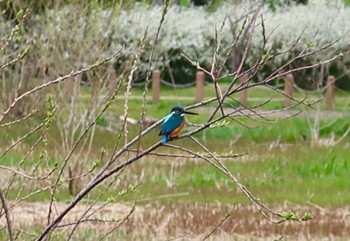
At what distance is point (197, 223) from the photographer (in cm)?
990

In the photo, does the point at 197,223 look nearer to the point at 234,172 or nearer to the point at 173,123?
the point at 234,172

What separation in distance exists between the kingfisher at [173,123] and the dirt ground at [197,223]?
16.4 ft

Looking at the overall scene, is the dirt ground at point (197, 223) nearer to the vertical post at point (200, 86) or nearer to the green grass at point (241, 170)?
the green grass at point (241, 170)

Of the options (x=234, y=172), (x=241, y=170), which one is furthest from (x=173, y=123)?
(x=241, y=170)

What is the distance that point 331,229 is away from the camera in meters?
9.88

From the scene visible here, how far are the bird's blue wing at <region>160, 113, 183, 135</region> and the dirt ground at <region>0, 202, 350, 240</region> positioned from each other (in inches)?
196

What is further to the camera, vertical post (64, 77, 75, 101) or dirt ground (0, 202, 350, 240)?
vertical post (64, 77, 75, 101)

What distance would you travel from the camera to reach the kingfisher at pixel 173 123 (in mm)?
3871

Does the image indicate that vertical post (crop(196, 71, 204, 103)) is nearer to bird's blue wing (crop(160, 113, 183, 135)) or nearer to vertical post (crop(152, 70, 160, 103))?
vertical post (crop(152, 70, 160, 103))

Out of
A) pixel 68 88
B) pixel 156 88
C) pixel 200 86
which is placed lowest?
pixel 156 88

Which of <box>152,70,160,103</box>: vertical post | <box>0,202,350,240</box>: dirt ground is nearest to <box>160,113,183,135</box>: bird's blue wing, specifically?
<box>0,202,350,240</box>: dirt ground

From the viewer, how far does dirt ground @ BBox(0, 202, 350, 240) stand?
31.1 feet

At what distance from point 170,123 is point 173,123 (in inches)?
0.4

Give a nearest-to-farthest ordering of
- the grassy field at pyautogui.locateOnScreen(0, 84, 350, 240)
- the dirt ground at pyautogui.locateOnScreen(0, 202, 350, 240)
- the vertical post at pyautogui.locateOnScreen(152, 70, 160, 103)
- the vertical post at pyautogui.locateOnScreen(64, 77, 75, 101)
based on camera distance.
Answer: the dirt ground at pyautogui.locateOnScreen(0, 202, 350, 240) → the grassy field at pyautogui.locateOnScreen(0, 84, 350, 240) → the vertical post at pyautogui.locateOnScreen(64, 77, 75, 101) → the vertical post at pyautogui.locateOnScreen(152, 70, 160, 103)
